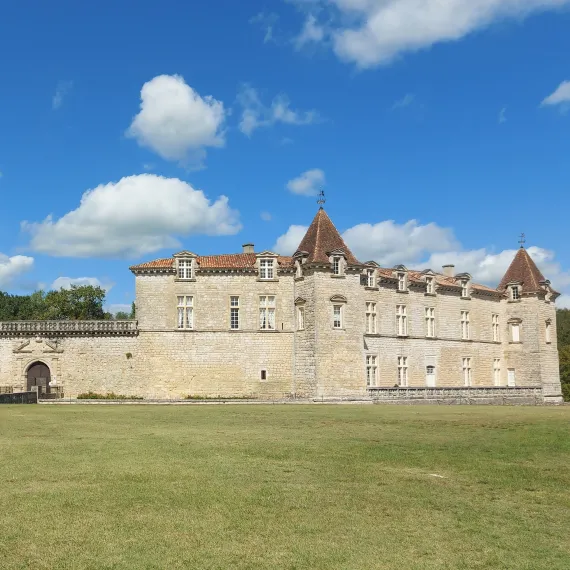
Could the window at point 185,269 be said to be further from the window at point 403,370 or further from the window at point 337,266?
the window at point 403,370

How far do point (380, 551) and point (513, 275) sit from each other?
50.8 metres

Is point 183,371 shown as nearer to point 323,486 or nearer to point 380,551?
point 323,486

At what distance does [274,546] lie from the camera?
6.81 meters

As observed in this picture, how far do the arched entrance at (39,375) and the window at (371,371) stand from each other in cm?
2057

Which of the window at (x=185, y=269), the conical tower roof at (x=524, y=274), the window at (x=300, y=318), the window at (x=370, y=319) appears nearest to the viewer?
the window at (x=300, y=318)

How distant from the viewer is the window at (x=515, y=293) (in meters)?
53.1

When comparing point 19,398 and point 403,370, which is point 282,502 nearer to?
point 19,398

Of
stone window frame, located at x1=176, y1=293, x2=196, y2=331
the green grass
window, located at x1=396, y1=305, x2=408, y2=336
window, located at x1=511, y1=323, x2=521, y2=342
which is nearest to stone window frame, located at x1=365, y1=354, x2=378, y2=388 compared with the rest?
window, located at x1=396, y1=305, x2=408, y2=336

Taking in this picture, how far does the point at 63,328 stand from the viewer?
41.2m

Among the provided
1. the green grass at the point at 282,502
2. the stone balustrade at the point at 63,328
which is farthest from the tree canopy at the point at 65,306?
the green grass at the point at 282,502

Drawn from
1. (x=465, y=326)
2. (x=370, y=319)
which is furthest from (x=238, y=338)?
(x=465, y=326)

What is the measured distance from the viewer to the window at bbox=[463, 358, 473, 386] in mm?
50688

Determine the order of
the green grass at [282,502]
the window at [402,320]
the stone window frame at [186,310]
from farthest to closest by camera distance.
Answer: the window at [402,320], the stone window frame at [186,310], the green grass at [282,502]

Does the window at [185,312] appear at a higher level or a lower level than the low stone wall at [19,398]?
higher
